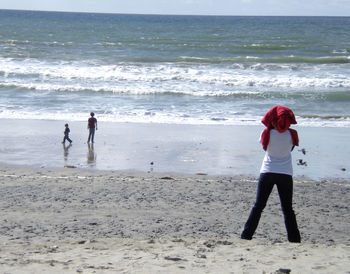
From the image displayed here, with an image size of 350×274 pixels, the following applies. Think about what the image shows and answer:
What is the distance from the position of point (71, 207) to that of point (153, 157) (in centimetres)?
489

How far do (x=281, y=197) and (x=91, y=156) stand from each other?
308 inches

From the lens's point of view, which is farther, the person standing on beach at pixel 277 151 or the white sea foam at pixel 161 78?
the white sea foam at pixel 161 78

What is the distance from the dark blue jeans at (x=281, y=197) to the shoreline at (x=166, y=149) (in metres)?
5.30

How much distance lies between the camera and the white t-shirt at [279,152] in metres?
6.53

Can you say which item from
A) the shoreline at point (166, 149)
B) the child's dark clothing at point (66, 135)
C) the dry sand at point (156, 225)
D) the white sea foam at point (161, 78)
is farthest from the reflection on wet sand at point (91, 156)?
the white sea foam at point (161, 78)

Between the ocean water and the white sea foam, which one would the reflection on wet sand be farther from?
the white sea foam

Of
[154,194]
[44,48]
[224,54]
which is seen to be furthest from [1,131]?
[44,48]

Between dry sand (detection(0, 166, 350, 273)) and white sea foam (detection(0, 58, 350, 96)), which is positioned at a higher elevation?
white sea foam (detection(0, 58, 350, 96))

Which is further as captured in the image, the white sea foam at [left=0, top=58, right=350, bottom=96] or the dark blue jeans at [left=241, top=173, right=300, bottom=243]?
the white sea foam at [left=0, top=58, right=350, bottom=96]

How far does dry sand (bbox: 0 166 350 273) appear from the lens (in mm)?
5840

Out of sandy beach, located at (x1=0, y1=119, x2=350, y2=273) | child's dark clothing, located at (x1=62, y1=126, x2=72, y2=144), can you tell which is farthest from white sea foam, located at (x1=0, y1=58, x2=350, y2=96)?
child's dark clothing, located at (x1=62, y1=126, x2=72, y2=144)

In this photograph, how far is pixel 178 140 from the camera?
15.7 m

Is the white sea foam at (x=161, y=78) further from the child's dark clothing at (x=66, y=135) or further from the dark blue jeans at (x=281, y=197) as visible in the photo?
the dark blue jeans at (x=281, y=197)

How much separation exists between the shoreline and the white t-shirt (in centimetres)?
560
